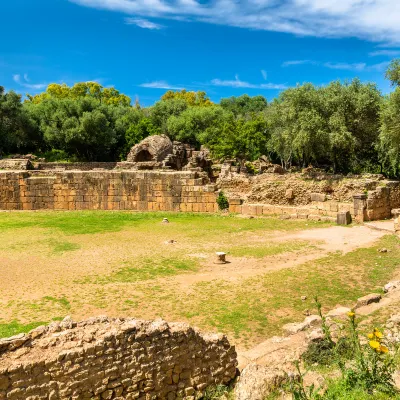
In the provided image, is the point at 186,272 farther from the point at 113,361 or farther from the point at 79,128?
the point at 79,128

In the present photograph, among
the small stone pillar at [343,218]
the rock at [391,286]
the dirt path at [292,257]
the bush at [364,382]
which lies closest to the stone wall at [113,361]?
the bush at [364,382]

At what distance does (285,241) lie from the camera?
628 inches

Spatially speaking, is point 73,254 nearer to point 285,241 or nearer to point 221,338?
point 285,241

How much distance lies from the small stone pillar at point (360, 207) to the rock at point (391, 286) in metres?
10.1

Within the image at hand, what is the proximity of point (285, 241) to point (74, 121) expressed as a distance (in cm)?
3365

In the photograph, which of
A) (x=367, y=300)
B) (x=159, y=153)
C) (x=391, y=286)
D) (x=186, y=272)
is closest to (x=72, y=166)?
(x=159, y=153)

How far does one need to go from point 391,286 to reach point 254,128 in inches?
1280

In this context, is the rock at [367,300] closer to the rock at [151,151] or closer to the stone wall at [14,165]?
the stone wall at [14,165]

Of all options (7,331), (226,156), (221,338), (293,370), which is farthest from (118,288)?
(226,156)

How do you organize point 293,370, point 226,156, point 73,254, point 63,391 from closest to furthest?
point 63,391
point 293,370
point 73,254
point 226,156

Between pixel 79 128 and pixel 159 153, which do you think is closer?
pixel 159 153

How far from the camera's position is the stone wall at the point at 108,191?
24219 mm

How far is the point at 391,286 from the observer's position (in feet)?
33.1

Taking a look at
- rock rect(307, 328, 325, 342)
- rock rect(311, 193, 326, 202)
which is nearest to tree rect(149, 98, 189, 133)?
rock rect(311, 193, 326, 202)
